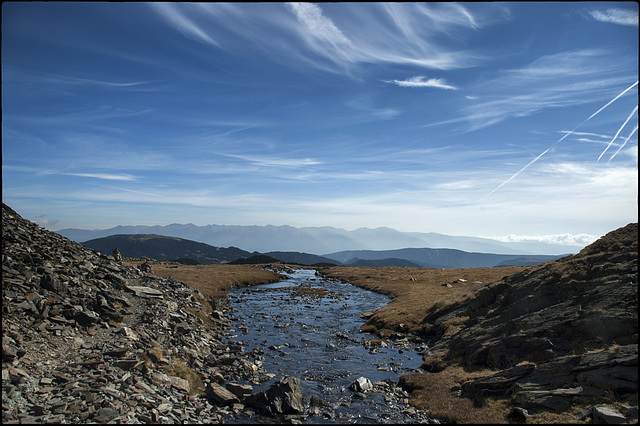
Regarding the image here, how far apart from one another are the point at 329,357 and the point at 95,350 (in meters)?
19.1

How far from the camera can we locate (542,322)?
86.8 feet

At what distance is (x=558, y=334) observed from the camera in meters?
24.2

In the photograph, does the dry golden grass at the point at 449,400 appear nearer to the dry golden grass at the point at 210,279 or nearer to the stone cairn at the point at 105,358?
the stone cairn at the point at 105,358

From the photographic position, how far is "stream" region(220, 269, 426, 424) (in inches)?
844

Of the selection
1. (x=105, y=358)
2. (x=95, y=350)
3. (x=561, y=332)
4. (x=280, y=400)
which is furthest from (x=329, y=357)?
(x=95, y=350)

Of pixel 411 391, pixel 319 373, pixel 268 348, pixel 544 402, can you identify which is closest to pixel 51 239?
pixel 268 348

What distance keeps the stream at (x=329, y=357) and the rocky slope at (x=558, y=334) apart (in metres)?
4.64

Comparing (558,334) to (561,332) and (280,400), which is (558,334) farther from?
(280,400)

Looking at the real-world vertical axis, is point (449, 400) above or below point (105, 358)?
below

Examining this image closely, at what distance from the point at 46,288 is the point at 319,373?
71.9 feet

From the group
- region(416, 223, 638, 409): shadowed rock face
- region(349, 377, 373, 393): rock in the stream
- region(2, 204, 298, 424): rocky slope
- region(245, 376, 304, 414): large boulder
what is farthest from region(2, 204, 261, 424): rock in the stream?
region(416, 223, 638, 409): shadowed rock face

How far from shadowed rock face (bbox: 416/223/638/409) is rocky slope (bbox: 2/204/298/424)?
17900mm

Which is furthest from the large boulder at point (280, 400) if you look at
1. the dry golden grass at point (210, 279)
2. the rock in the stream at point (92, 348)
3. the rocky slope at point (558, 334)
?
the dry golden grass at point (210, 279)

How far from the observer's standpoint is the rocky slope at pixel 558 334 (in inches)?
743
